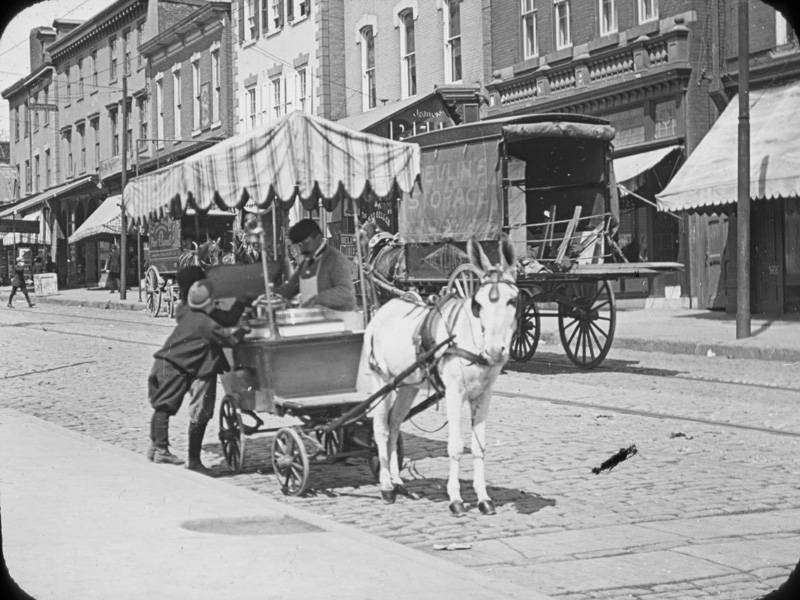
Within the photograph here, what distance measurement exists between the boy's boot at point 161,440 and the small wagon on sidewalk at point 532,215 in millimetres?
6899

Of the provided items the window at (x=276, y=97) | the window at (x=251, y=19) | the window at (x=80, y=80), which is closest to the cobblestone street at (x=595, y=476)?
the window at (x=276, y=97)

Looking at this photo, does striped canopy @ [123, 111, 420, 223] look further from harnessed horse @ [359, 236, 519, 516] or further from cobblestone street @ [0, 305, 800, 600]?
cobblestone street @ [0, 305, 800, 600]

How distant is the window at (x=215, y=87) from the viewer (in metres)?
47.6

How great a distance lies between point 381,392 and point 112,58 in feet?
159

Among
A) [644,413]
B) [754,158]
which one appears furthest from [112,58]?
[644,413]

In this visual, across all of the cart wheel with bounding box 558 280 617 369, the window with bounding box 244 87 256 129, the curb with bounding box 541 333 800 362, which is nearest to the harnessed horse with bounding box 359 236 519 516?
the cart wheel with bounding box 558 280 617 369

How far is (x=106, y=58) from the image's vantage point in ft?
174

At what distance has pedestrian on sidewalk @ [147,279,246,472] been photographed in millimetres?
9039

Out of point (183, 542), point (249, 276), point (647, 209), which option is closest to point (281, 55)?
point (647, 209)

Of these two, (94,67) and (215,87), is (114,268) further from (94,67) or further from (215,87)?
(94,67)

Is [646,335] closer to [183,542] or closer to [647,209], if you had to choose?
[647,209]

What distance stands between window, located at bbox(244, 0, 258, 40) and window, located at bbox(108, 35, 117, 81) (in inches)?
358

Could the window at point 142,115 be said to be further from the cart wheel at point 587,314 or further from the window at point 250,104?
the cart wheel at point 587,314

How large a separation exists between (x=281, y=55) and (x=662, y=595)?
1557 inches
